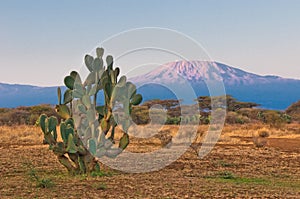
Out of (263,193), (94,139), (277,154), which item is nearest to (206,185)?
(263,193)

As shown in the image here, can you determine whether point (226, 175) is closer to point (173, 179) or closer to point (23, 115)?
point (173, 179)

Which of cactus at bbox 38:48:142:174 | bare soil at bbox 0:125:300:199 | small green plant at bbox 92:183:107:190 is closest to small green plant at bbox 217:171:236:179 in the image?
bare soil at bbox 0:125:300:199

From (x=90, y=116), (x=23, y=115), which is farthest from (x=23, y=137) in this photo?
(x=23, y=115)

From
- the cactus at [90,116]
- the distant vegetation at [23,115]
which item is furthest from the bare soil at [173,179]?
the distant vegetation at [23,115]

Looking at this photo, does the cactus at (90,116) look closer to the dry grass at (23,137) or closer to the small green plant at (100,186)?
the small green plant at (100,186)

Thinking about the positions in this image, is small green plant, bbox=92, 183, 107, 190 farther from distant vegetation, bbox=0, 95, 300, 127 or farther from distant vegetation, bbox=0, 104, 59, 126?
distant vegetation, bbox=0, 104, 59, 126

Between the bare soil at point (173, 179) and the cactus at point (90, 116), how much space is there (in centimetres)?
54

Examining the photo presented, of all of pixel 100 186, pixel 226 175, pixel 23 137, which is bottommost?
pixel 226 175

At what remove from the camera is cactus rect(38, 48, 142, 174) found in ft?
37.0

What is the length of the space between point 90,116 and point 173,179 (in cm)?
262

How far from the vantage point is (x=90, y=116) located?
11328mm

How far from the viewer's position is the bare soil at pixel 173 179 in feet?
28.2

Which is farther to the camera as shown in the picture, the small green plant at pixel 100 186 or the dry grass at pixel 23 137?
the dry grass at pixel 23 137

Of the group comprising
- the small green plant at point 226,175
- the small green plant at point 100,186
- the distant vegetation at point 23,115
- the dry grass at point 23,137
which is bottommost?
the small green plant at point 226,175
